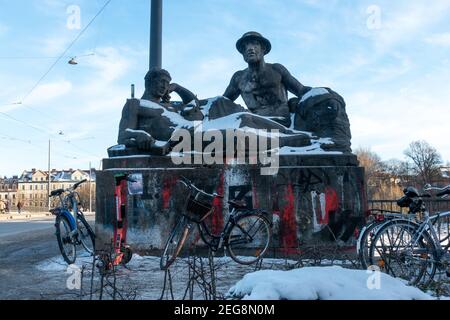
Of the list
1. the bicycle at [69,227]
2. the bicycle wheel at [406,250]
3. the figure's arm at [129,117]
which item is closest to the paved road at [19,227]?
the figure's arm at [129,117]

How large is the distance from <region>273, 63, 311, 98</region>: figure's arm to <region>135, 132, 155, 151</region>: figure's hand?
328cm

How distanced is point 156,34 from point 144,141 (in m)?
5.66

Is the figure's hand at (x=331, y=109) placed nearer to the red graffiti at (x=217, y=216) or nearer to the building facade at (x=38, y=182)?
the red graffiti at (x=217, y=216)

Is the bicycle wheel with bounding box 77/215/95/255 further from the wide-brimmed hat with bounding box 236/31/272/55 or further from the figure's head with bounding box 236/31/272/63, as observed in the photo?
the wide-brimmed hat with bounding box 236/31/272/55

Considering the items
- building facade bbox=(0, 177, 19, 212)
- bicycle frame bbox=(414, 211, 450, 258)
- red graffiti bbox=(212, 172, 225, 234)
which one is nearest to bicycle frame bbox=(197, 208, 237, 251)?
red graffiti bbox=(212, 172, 225, 234)

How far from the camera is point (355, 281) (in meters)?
2.80

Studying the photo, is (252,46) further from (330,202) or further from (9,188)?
(9,188)

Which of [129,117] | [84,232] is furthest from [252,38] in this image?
[84,232]

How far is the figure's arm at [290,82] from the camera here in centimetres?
932

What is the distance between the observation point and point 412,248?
15.8ft

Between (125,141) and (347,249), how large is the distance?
398cm

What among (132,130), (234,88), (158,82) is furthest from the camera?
(234,88)
